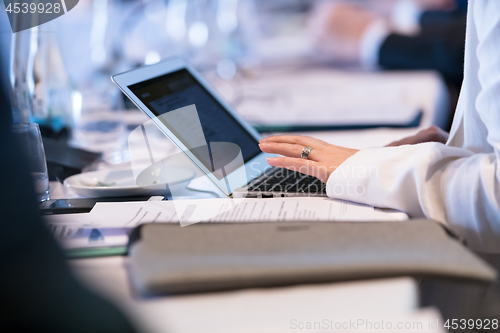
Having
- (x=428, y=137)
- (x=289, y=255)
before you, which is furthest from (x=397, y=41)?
(x=289, y=255)

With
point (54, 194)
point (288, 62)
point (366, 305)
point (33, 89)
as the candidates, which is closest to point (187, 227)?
point (366, 305)

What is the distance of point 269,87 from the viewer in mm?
1376

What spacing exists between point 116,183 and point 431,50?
1.25 metres

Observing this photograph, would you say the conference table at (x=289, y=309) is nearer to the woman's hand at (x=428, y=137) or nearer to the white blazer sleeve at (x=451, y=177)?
the white blazer sleeve at (x=451, y=177)

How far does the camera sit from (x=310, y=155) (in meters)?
0.51

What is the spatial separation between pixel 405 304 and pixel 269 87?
1.15 metres

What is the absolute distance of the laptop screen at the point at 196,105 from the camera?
51cm

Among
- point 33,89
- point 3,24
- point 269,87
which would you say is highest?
point 3,24

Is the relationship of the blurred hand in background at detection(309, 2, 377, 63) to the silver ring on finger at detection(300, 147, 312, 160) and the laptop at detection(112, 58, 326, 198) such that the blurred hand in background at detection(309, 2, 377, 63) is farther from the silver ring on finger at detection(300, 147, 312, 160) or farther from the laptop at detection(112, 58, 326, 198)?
the silver ring on finger at detection(300, 147, 312, 160)

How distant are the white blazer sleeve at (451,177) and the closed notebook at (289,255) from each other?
59 millimetres

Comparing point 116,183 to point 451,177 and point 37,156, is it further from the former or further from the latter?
point 451,177

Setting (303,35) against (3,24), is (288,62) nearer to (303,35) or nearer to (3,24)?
(303,35)

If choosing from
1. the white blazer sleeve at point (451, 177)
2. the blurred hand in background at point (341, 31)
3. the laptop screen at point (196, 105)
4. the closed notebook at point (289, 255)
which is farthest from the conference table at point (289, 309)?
the blurred hand in background at point (341, 31)

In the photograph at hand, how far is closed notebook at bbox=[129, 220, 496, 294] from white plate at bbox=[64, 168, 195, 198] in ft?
0.54
